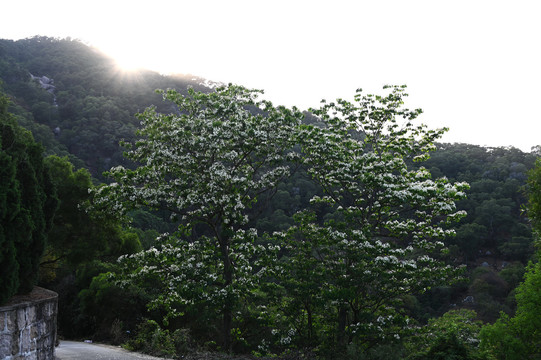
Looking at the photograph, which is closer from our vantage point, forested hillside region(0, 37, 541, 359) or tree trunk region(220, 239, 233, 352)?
forested hillside region(0, 37, 541, 359)

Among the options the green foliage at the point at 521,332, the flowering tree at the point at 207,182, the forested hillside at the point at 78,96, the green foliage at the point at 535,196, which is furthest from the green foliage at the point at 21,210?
the forested hillside at the point at 78,96

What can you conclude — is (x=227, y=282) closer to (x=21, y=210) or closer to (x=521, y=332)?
(x=21, y=210)

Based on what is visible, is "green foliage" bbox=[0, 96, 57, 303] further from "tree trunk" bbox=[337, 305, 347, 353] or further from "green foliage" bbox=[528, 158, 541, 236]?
"green foliage" bbox=[528, 158, 541, 236]

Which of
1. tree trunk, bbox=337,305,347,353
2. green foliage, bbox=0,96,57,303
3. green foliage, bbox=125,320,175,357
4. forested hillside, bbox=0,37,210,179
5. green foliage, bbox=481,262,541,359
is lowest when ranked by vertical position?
green foliage, bbox=125,320,175,357

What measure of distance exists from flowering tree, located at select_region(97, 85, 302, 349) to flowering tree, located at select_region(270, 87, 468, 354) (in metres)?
1.20

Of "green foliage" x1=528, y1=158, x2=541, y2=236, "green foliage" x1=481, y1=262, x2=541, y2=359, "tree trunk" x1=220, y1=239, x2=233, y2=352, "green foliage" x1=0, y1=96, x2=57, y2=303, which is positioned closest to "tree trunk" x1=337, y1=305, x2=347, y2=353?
"tree trunk" x1=220, y1=239, x2=233, y2=352

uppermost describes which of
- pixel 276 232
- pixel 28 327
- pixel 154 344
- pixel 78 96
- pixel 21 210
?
pixel 78 96

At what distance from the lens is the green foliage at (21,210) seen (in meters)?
8.30

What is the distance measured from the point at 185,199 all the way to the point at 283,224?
37030 mm

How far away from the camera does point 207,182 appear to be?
1241 cm

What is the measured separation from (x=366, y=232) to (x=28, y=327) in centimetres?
786

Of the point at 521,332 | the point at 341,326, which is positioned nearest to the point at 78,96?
the point at 341,326

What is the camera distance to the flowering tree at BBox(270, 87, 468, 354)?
11.2 meters

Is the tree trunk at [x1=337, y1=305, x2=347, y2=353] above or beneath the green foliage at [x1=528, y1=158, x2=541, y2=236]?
beneath
